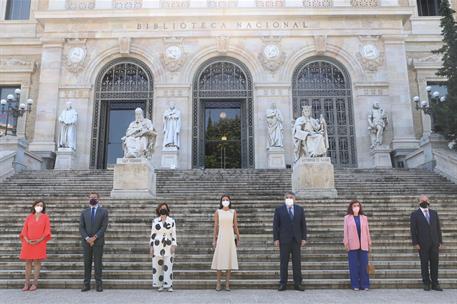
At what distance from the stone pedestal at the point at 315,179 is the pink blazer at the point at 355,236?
15.9ft

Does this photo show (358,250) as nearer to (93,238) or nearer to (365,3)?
(93,238)

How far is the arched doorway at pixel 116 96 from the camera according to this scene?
70.2ft

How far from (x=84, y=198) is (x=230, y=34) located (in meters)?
12.6

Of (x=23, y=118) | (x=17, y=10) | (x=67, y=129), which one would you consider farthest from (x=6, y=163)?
(x=17, y=10)

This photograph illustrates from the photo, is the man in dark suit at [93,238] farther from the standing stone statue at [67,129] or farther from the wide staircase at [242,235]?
the standing stone statue at [67,129]

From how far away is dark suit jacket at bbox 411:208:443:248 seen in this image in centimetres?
724

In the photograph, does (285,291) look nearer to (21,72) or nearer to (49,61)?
(49,61)

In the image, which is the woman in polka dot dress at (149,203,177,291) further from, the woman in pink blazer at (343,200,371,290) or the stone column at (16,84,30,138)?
the stone column at (16,84,30,138)

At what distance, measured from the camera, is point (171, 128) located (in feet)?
65.3

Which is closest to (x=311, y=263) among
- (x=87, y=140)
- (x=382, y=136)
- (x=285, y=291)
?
(x=285, y=291)

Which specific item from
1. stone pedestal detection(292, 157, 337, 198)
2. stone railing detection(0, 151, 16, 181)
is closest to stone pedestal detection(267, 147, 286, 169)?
stone pedestal detection(292, 157, 337, 198)

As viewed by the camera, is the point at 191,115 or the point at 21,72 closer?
the point at 191,115

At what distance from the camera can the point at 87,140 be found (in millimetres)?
20656

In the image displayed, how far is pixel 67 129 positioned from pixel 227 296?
15.6m
